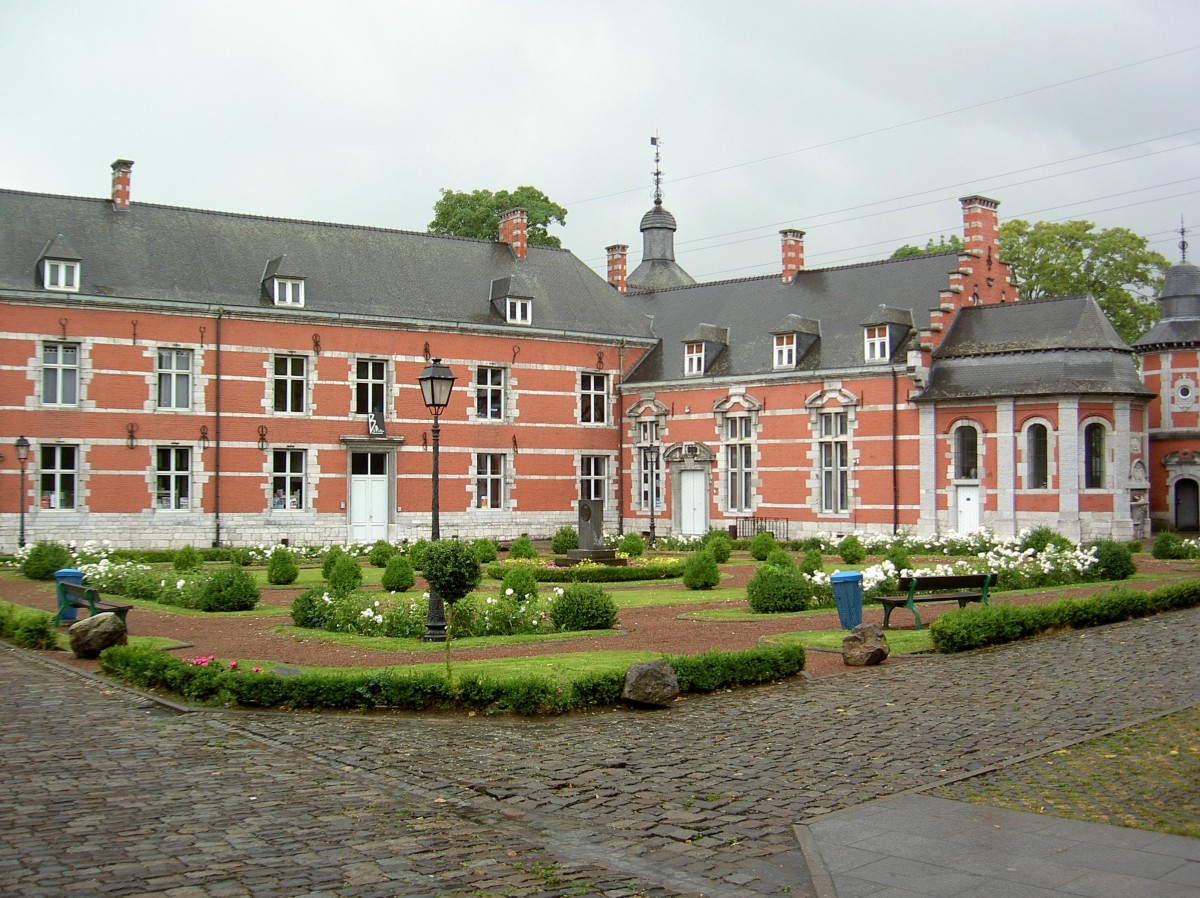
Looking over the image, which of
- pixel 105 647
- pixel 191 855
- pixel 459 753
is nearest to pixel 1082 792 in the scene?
pixel 459 753

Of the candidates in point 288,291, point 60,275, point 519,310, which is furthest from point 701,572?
point 60,275

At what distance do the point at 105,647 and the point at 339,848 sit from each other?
A: 8613mm

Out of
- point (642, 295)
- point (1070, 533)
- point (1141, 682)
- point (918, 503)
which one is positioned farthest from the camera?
point (642, 295)

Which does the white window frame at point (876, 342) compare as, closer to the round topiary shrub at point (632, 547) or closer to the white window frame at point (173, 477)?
the round topiary shrub at point (632, 547)

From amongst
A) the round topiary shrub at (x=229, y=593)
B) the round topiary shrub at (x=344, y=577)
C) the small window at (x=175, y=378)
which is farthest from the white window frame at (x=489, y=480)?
the round topiary shrub at (x=229, y=593)

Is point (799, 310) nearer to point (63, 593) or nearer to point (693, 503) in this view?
point (693, 503)

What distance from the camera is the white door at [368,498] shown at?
34750 mm

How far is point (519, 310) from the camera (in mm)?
37844

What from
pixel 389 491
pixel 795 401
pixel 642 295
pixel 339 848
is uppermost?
pixel 642 295

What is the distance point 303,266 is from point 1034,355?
67.3 ft

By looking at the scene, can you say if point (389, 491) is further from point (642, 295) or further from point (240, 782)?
point (240, 782)

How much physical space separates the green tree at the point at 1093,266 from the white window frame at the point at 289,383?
88.1ft

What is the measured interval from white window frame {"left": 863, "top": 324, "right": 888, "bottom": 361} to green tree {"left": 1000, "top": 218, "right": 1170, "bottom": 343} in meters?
13.5

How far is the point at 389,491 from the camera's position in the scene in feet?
116
